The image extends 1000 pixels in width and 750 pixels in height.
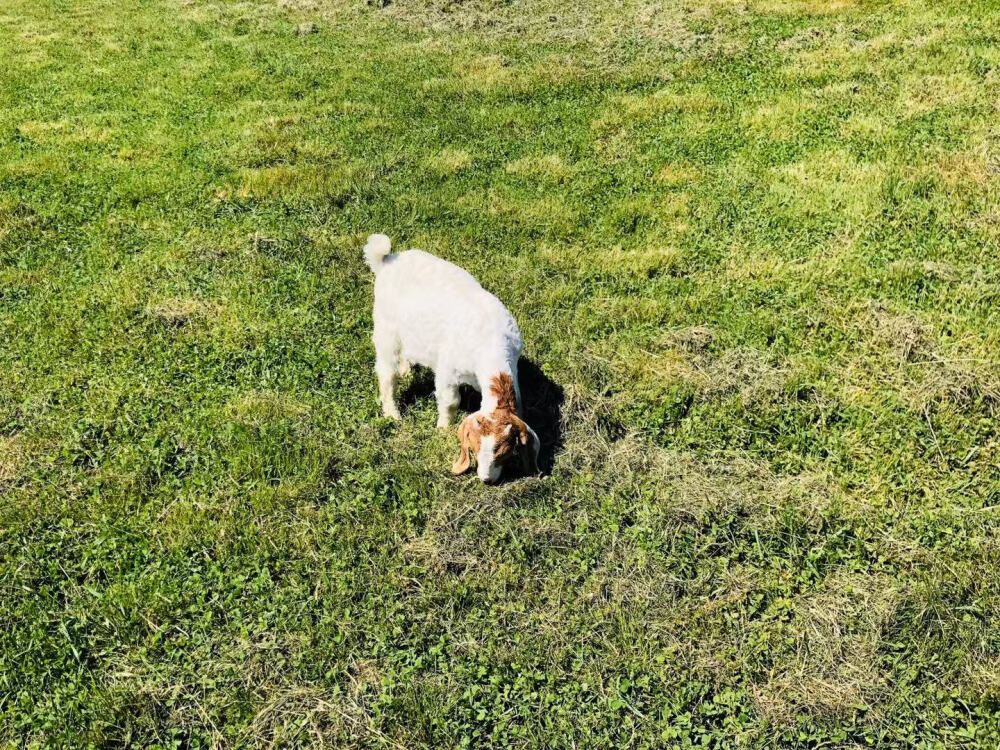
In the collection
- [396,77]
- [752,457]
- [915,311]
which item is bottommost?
[752,457]

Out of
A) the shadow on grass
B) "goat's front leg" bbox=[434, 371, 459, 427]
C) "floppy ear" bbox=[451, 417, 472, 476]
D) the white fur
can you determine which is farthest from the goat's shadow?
"floppy ear" bbox=[451, 417, 472, 476]

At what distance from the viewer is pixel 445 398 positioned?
248 inches

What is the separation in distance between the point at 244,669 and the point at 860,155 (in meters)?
9.56

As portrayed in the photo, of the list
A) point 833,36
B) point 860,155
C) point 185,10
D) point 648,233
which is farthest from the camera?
point 185,10

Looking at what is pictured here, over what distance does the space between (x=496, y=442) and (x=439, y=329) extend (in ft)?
4.42

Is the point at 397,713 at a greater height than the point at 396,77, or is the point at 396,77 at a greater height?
the point at 396,77

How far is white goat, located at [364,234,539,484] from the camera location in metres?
5.47

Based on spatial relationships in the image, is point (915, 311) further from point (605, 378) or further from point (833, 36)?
point (833, 36)

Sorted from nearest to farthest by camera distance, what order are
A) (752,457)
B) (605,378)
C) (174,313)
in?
(752,457), (605,378), (174,313)

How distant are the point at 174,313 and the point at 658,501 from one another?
5.62 m

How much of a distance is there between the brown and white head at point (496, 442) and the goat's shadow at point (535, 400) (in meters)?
0.40

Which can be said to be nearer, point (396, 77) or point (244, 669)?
point (244, 669)

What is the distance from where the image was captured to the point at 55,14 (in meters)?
19.7

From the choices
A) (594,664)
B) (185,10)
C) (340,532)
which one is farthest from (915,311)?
(185,10)
